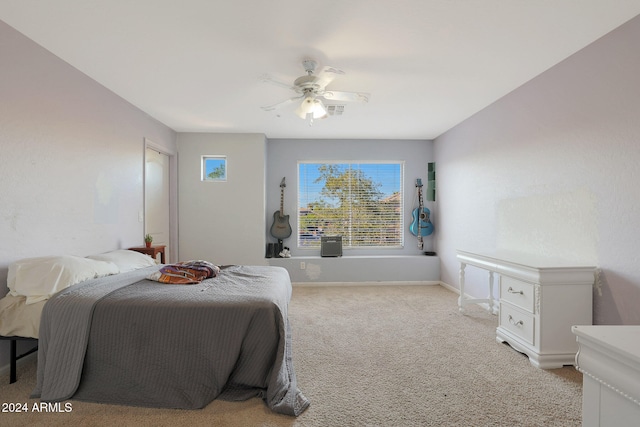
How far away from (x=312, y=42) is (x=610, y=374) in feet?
7.82

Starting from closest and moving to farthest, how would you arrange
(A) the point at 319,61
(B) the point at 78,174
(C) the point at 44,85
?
(C) the point at 44,85 → (A) the point at 319,61 → (B) the point at 78,174

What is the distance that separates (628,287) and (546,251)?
2.37ft

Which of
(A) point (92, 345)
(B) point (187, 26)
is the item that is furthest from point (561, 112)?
(A) point (92, 345)

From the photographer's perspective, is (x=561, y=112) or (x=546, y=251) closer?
(x=561, y=112)

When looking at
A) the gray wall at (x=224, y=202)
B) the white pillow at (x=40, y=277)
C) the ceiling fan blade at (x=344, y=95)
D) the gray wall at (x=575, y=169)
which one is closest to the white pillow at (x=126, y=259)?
the white pillow at (x=40, y=277)

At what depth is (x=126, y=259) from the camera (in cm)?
295

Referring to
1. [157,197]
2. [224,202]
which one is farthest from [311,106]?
[157,197]

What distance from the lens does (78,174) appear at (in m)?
2.76

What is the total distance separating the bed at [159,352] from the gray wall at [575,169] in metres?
2.36

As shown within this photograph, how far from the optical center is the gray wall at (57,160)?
216cm

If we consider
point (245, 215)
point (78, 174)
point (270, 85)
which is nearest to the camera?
point (78, 174)

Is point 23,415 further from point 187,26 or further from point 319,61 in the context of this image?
point 319,61

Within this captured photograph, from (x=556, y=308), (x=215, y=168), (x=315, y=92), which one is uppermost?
(x=315, y=92)

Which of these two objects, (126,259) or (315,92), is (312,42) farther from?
(126,259)
